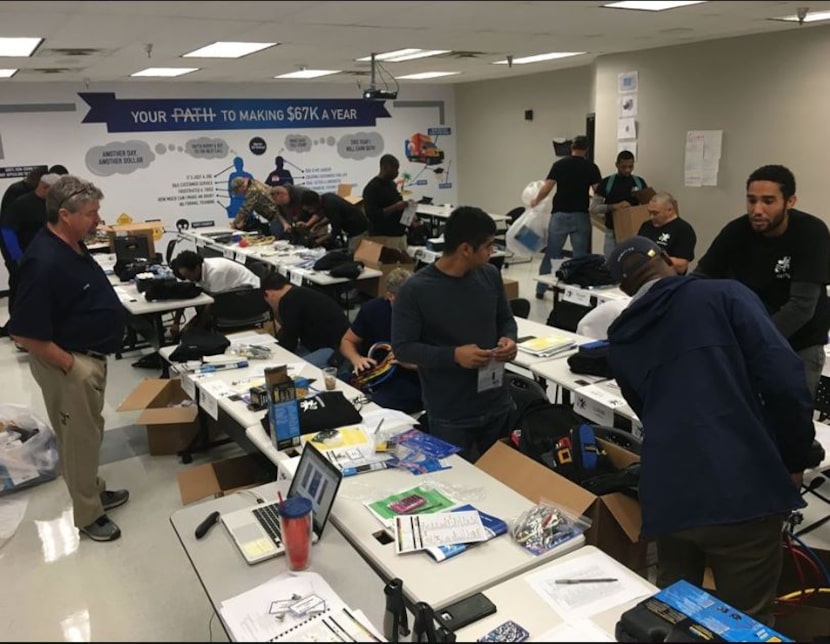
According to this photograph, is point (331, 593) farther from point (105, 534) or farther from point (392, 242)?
point (392, 242)

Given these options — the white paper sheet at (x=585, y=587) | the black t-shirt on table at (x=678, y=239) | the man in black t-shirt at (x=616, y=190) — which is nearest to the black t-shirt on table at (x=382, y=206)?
the man in black t-shirt at (x=616, y=190)

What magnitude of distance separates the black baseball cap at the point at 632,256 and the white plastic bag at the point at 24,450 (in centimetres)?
342

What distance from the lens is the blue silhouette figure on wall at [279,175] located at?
1048cm

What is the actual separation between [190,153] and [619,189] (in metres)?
6.19

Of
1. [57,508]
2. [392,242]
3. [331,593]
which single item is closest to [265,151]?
[392,242]

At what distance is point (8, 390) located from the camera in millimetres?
5402

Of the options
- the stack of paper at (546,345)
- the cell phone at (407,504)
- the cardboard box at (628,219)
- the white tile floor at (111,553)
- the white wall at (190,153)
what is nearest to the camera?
the cell phone at (407,504)

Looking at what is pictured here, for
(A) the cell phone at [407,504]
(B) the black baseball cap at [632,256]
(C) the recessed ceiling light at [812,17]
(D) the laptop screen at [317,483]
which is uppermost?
(C) the recessed ceiling light at [812,17]

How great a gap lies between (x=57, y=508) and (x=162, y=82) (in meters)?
7.23

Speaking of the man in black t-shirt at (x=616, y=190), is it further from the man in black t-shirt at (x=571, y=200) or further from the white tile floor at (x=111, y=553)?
the white tile floor at (x=111, y=553)

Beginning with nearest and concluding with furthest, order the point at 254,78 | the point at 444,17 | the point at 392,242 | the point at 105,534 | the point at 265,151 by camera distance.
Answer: the point at 105,534
the point at 444,17
the point at 392,242
the point at 254,78
the point at 265,151

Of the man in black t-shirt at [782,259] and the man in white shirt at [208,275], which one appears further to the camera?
the man in white shirt at [208,275]

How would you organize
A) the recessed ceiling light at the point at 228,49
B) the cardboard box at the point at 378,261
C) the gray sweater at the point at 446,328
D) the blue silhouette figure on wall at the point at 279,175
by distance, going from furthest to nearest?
1. the blue silhouette figure on wall at the point at 279,175
2. the cardboard box at the point at 378,261
3. the recessed ceiling light at the point at 228,49
4. the gray sweater at the point at 446,328

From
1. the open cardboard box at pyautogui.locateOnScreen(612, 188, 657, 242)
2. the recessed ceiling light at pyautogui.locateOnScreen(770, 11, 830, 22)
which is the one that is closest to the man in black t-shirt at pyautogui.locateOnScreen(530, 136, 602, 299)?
A: the open cardboard box at pyautogui.locateOnScreen(612, 188, 657, 242)
